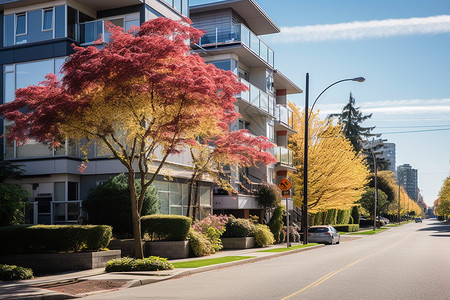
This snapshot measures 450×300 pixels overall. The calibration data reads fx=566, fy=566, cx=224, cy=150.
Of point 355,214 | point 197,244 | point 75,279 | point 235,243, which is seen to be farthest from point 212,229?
point 355,214

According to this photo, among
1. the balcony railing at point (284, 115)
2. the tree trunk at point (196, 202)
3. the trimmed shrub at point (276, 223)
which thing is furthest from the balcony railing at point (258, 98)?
the trimmed shrub at point (276, 223)

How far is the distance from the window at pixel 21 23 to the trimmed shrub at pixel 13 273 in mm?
13948

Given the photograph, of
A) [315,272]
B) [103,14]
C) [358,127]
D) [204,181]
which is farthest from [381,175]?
[315,272]

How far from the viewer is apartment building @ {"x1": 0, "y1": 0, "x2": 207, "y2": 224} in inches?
973

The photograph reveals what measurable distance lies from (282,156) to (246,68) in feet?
22.7

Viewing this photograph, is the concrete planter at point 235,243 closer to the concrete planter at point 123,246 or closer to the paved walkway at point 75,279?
the concrete planter at point 123,246

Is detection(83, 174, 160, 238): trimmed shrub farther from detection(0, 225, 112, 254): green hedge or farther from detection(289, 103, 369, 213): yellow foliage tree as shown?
detection(289, 103, 369, 213): yellow foliage tree

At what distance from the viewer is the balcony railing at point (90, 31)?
83.0ft

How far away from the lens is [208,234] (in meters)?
25.9

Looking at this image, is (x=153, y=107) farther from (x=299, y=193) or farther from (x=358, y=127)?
(x=358, y=127)

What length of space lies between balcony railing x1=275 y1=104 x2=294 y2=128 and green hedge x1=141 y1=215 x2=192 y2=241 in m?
A: 20.1

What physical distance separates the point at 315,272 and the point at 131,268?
556 cm

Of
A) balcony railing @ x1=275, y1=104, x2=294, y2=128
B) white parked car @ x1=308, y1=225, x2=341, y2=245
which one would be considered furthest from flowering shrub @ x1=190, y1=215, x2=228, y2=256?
balcony railing @ x1=275, y1=104, x2=294, y2=128

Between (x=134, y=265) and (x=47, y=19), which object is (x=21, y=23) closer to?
(x=47, y=19)
